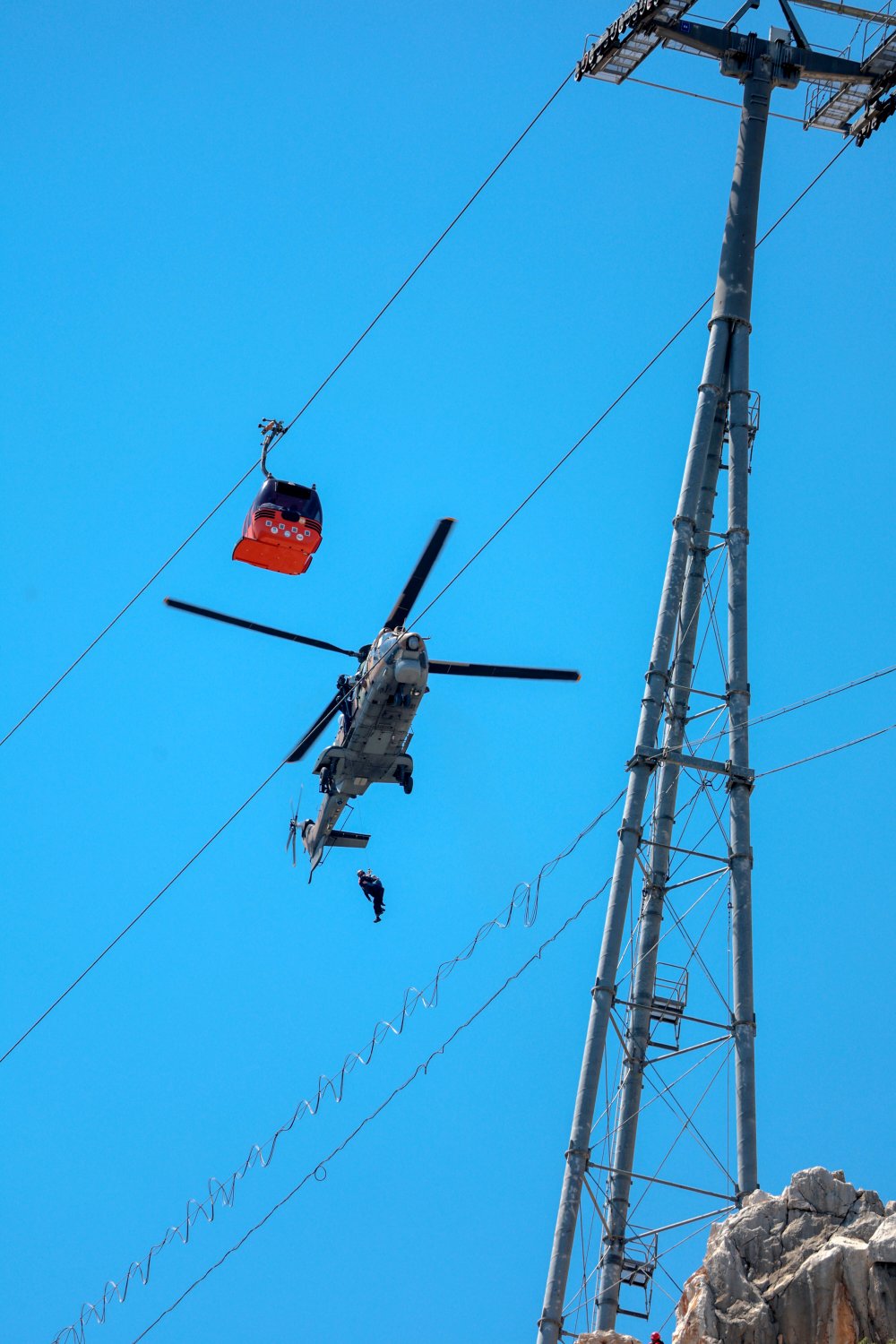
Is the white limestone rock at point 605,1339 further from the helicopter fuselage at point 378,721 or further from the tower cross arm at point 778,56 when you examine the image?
the tower cross arm at point 778,56

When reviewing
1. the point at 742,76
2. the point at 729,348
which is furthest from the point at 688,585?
the point at 742,76

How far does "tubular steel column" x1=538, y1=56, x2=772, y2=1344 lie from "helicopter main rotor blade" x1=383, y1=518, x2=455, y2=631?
10.4 metres

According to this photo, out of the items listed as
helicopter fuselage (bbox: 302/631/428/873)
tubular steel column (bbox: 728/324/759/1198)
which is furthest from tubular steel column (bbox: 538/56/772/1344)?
helicopter fuselage (bbox: 302/631/428/873)

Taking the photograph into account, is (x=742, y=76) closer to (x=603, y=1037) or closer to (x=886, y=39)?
(x=886, y=39)

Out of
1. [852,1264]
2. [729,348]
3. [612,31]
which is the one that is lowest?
[852,1264]

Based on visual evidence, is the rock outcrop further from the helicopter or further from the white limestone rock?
the helicopter

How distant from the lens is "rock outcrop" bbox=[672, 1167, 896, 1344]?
94.1 ft

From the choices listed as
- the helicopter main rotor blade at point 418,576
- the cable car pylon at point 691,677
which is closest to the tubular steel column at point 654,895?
the cable car pylon at point 691,677

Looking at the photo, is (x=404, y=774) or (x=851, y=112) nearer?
(x=851, y=112)

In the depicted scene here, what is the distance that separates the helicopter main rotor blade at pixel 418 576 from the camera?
44.8m

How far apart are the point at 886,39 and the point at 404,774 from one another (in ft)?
57.4

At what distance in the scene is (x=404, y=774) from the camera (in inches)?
1836

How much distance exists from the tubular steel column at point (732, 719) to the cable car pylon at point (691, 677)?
0.02 meters

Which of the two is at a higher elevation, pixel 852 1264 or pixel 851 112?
pixel 851 112
